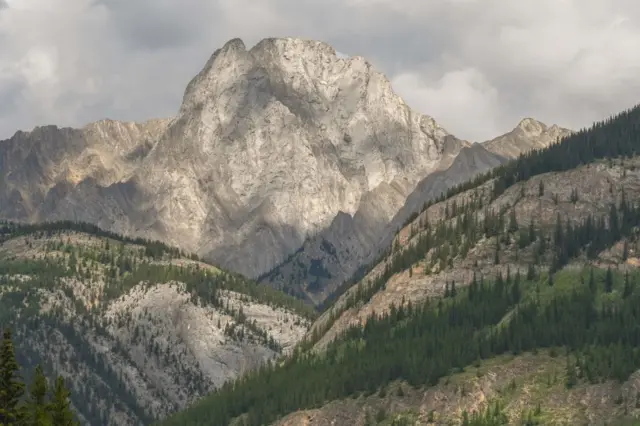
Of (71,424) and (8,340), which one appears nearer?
(8,340)

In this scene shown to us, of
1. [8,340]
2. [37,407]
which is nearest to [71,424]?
[37,407]

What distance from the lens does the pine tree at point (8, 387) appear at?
13638 cm

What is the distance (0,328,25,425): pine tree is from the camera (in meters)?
136

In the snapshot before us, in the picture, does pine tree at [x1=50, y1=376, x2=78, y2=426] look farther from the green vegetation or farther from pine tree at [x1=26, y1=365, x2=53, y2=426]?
pine tree at [x1=26, y1=365, x2=53, y2=426]

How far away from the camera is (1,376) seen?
138375mm

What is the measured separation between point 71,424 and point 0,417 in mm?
11776

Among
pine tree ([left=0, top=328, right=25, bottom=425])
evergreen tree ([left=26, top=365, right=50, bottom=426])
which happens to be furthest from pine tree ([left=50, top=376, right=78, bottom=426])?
pine tree ([left=0, top=328, right=25, bottom=425])

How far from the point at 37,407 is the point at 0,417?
28.2 feet

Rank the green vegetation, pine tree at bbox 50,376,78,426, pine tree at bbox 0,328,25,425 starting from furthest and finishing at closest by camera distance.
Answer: pine tree at bbox 50,376,78,426 → the green vegetation → pine tree at bbox 0,328,25,425

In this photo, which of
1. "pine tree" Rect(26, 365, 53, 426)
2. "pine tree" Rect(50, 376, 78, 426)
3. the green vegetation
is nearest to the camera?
the green vegetation

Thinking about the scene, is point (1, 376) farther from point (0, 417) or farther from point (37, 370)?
point (37, 370)

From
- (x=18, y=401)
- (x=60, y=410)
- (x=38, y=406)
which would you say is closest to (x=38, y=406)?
(x=38, y=406)

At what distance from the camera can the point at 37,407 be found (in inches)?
5723

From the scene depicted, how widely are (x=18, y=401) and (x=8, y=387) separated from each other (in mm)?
2856
